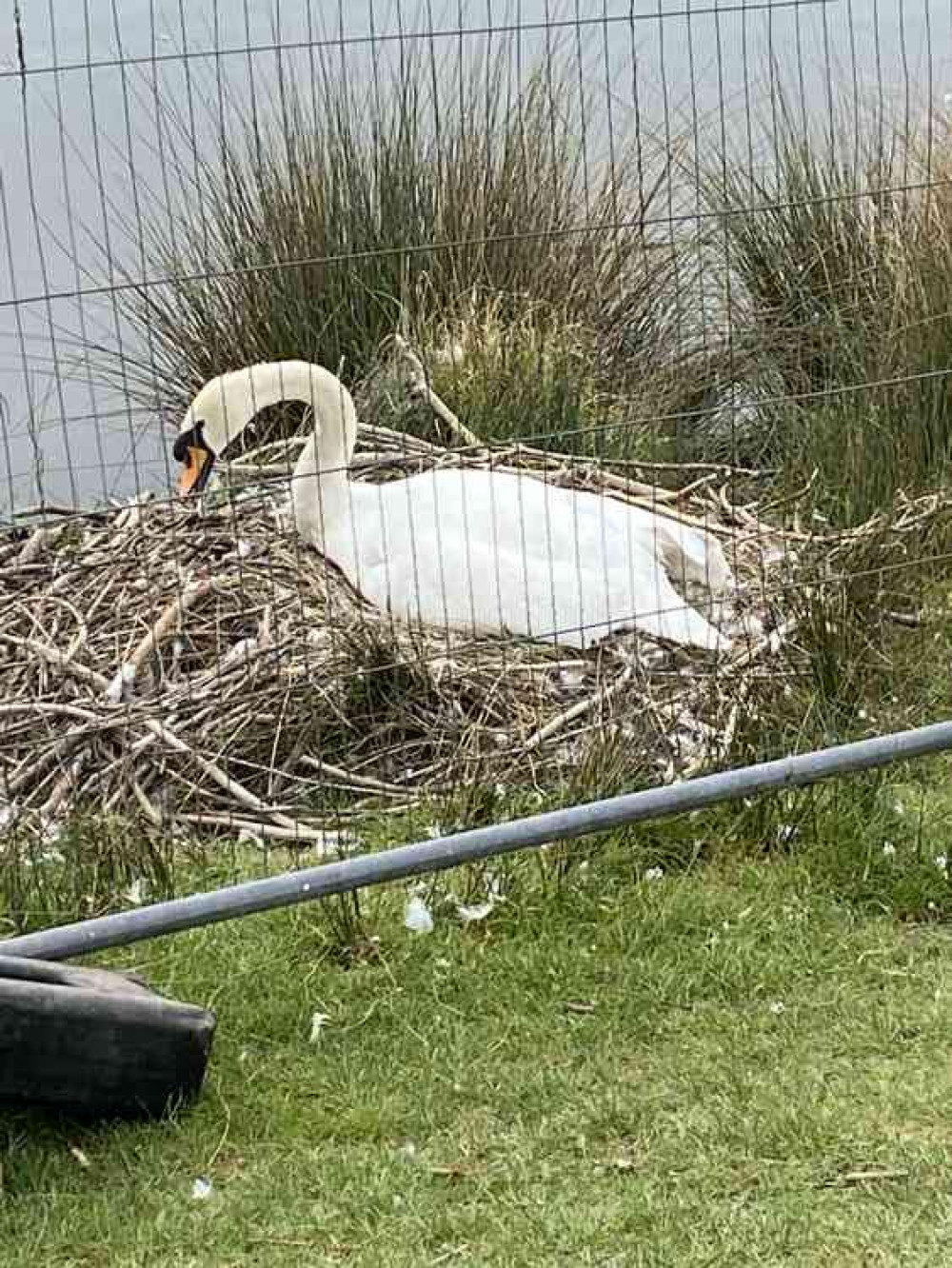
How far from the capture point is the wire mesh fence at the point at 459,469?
511cm

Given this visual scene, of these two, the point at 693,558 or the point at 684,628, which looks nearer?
the point at 684,628

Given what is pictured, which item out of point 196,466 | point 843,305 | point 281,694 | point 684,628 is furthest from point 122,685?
point 843,305

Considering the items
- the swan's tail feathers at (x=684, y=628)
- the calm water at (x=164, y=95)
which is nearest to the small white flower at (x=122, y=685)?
the swan's tail feathers at (x=684, y=628)

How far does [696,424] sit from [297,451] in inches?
57.6

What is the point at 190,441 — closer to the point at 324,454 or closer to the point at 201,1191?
→ the point at 324,454

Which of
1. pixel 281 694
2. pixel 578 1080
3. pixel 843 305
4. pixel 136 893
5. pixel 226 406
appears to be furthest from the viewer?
pixel 843 305

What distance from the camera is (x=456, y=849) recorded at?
3791mm

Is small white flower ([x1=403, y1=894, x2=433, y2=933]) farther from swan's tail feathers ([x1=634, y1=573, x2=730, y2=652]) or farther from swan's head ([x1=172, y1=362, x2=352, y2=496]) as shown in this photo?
swan's head ([x1=172, y1=362, x2=352, y2=496])

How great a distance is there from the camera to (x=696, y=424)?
771 cm

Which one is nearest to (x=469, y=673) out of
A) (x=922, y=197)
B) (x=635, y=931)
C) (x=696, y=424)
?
(x=635, y=931)

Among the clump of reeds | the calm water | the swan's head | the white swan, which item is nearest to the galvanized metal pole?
the white swan

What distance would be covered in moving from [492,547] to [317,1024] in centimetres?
226

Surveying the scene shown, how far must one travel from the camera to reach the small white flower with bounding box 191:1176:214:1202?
11.3 ft

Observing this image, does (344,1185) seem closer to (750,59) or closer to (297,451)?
(297,451)
